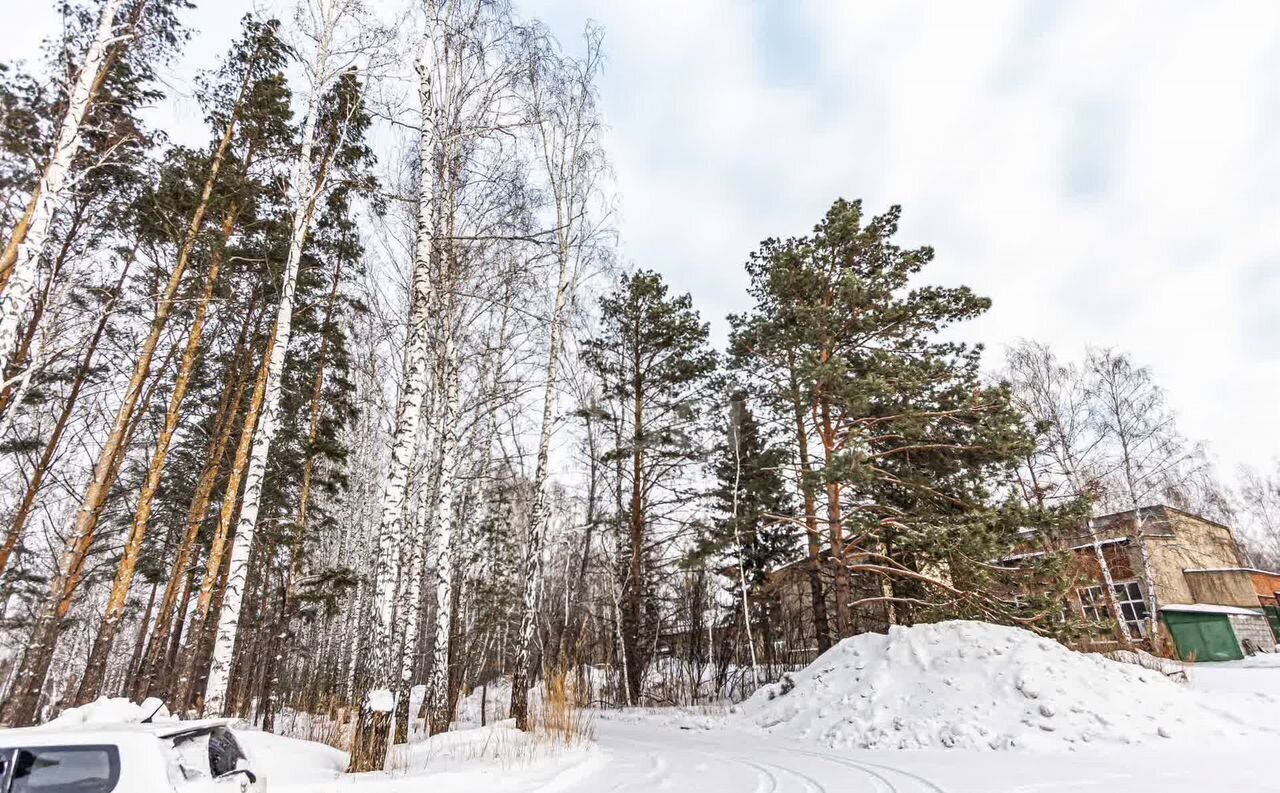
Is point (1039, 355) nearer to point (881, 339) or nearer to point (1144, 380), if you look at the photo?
point (1144, 380)

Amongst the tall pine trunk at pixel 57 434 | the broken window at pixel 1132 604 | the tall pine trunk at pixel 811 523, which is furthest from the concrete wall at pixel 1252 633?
the tall pine trunk at pixel 57 434

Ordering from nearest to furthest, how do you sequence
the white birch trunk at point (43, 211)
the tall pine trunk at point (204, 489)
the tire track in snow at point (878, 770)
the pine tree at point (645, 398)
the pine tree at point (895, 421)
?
the tire track in snow at point (878, 770) → the white birch trunk at point (43, 211) → the pine tree at point (895, 421) → the tall pine trunk at point (204, 489) → the pine tree at point (645, 398)

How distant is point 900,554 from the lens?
1220cm

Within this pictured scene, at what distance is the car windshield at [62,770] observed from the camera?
2.75 metres

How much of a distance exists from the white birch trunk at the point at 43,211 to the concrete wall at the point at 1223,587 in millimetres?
35267

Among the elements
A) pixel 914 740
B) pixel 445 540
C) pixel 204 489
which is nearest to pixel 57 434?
pixel 204 489

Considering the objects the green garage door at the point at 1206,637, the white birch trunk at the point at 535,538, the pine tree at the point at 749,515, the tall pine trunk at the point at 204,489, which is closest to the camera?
the white birch trunk at the point at 535,538

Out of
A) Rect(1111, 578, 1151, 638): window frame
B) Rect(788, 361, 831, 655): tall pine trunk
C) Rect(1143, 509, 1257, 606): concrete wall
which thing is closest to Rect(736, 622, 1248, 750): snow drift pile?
Rect(788, 361, 831, 655): tall pine trunk

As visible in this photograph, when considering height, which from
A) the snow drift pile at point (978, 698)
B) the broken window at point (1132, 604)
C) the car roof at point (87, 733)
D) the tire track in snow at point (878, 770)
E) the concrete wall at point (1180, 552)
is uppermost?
the concrete wall at point (1180, 552)

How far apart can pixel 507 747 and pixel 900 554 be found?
908cm

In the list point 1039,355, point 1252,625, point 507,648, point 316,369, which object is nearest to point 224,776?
point 316,369

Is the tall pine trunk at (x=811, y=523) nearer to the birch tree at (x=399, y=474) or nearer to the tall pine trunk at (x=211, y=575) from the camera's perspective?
the birch tree at (x=399, y=474)

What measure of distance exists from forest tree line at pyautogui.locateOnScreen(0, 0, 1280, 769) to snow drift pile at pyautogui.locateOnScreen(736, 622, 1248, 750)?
3.98 ft

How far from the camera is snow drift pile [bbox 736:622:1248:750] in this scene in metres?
7.59
